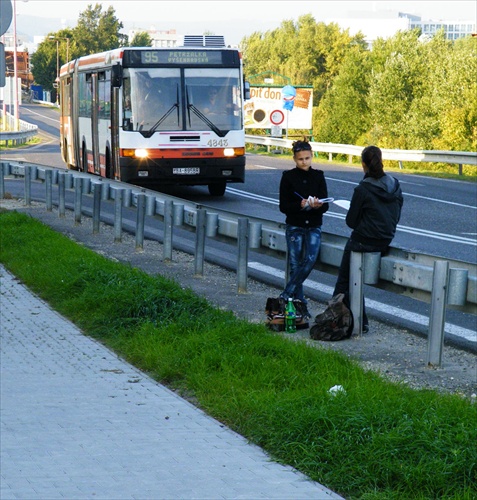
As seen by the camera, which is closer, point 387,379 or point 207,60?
point 387,379

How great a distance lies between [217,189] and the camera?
24.2m

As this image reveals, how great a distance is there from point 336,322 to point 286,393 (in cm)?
230

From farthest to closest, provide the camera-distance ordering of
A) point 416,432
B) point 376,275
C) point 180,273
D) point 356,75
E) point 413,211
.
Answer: point 356,75 → point 413,211 → point 180,273 → point 376,275 → point 416,432

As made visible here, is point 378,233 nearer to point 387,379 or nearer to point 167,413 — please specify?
point 387,379

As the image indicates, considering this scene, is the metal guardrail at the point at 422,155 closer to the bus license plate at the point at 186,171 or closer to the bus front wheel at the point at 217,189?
the bus front wheel at the point at 217,189

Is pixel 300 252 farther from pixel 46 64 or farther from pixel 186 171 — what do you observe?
pixel 46 64

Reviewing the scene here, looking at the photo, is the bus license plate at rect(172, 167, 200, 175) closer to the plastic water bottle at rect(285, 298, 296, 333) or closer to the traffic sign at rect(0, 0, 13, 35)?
the traffic sign at rect(0, 0, 13, 35)

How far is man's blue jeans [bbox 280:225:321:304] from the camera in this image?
31.5ft

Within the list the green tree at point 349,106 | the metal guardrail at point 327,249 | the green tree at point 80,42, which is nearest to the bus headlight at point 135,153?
the metal guardrail at point 327,249

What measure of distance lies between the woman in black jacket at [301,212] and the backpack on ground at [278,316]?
2.9 inches

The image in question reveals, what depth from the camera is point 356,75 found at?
372 ft

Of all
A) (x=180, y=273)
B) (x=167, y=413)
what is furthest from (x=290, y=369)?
(x=180, y=273)

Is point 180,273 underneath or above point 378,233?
underneath

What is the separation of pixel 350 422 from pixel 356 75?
361 ft
